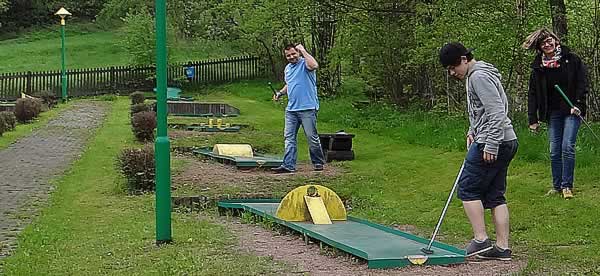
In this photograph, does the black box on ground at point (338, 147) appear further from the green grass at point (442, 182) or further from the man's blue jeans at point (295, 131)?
the man's blue jeans at point (295, 131)

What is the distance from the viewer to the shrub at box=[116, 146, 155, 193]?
37.2ft

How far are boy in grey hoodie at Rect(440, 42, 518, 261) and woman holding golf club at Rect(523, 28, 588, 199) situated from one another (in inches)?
108

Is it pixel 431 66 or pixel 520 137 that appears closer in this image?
pixel 520 137

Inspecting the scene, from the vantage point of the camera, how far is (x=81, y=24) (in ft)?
190

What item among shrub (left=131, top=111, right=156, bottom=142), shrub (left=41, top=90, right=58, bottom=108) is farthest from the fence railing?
shrub (left=131, top=111, right=156, bottom=142)

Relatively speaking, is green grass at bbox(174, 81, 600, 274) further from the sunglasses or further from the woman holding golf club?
the sunglasses

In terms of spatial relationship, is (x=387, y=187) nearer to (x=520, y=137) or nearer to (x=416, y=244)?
(x=520, y=137)

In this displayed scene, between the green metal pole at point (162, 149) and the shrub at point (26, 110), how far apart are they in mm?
17104

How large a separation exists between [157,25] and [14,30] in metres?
51.9

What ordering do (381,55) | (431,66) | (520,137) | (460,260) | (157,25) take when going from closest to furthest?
(460,260) → (157,25) → (520,137) → (431,66) → (381,55)

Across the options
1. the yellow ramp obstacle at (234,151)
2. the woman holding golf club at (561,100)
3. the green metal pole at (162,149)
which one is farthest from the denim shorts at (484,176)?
the yellow ramp obstacle at (234,151)

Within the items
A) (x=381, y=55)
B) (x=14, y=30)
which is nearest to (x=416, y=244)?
(x=381, y=55)

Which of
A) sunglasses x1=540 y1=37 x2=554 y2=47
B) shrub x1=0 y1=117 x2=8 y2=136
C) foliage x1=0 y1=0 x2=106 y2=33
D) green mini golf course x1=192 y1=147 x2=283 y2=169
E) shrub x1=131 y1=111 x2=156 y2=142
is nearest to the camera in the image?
sunglasses x1=540 y1=37 x2=554 y2=47

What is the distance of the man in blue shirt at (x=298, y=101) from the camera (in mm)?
12633
